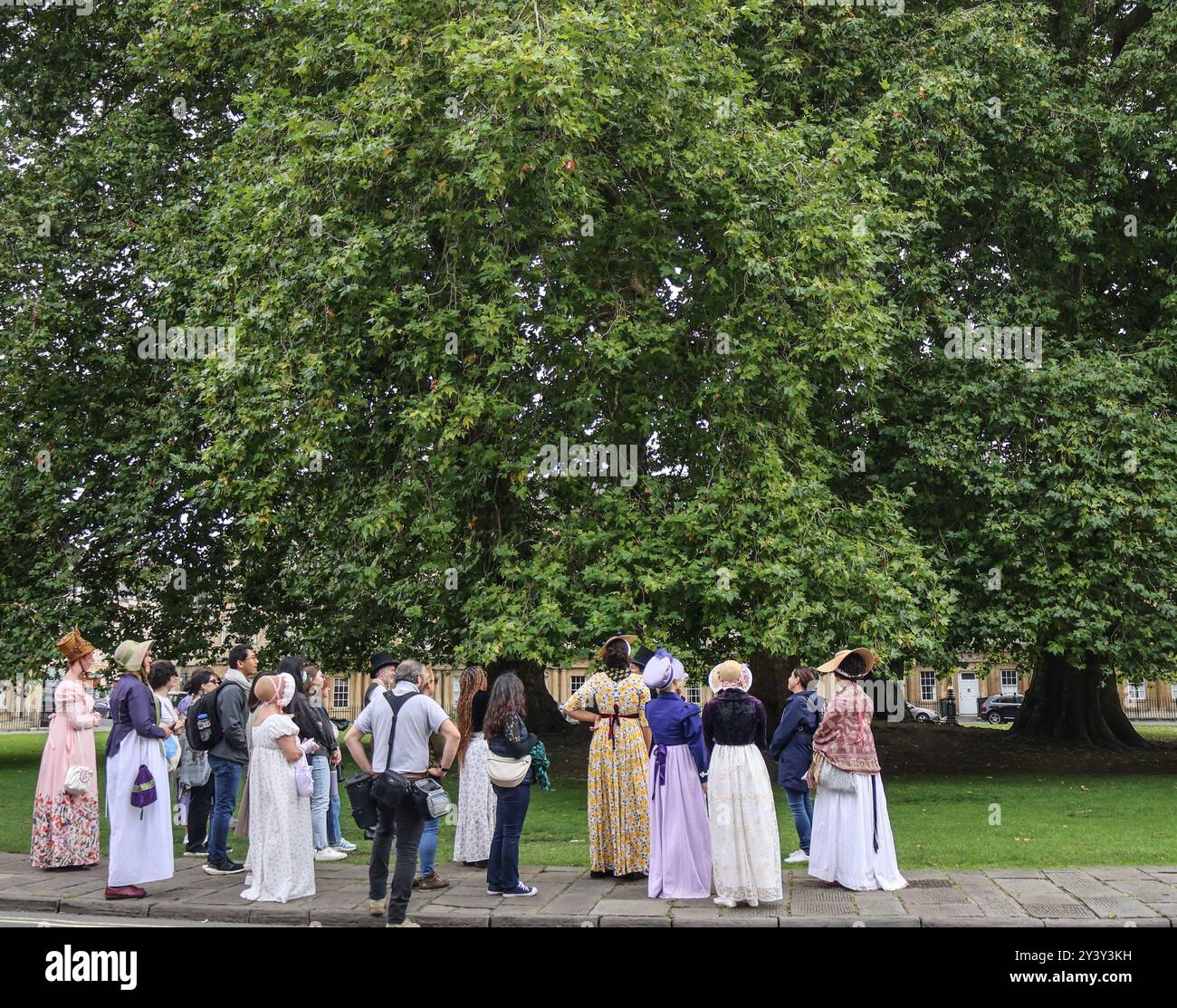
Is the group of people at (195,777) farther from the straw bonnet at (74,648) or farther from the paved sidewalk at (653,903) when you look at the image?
the paved sidewalk at (653,903)

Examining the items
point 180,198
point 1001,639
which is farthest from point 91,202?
point 1001,639

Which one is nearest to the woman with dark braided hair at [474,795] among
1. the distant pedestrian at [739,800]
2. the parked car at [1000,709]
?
the distant pedestrian at [739,800]

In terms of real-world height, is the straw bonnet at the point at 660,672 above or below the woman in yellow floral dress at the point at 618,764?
above

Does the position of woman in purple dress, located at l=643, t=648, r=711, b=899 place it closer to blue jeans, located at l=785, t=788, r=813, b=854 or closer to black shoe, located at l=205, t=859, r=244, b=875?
blue jeans, located at l=785, t=788, r=813, b=854

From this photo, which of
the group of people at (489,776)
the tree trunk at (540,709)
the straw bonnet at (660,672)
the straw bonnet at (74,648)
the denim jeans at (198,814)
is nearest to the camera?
the group of people at (489,776)

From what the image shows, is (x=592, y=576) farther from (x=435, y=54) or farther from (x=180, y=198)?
(x=180, y=198)

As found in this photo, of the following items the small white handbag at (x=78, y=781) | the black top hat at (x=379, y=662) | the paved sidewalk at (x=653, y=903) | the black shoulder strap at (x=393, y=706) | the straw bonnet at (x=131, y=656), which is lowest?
the paved sidewalk at (x=653, y=903)

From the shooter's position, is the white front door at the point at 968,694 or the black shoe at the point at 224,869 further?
the white front door at the point at 968,694

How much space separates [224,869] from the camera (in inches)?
449

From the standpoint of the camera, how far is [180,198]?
21.9 meters

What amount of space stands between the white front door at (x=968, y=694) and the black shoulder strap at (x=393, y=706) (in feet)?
197

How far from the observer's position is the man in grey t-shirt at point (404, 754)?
877 cm

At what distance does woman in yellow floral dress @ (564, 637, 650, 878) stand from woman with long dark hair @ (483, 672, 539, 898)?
0.97m

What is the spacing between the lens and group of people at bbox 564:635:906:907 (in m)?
9.77
